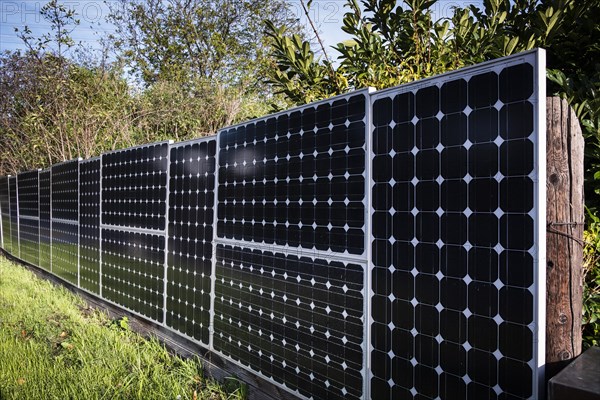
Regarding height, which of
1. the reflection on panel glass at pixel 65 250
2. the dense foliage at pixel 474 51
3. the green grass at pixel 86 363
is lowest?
the green grass at pixel 86 363

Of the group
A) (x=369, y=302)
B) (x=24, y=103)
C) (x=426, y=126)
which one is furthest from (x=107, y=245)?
(x=24, y=103)

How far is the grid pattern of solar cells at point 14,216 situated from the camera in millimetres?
12586

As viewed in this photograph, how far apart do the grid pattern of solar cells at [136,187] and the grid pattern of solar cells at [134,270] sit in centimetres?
20

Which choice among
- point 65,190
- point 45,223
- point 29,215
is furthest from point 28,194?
point 65,190

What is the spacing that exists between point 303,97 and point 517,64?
3162mm

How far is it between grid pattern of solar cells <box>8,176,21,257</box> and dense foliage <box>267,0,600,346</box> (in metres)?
10.6

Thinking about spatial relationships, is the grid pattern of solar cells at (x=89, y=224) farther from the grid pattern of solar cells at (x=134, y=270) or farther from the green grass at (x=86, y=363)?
the green grass at (x=86, y=363)

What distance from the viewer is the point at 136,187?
6109mm

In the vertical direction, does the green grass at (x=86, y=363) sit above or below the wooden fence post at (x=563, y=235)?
below

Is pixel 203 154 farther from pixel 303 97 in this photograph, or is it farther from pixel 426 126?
pixel 426 126

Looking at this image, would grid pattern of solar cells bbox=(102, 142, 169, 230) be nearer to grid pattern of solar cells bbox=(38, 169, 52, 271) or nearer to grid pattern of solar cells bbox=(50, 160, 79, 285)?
grid pattern of solar cells bbox=(50, 160, 79, 285)

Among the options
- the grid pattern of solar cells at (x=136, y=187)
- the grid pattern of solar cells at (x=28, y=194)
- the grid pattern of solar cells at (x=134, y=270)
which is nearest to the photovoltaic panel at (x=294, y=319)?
the grid pattern of solar cells at (x=134, y=270)

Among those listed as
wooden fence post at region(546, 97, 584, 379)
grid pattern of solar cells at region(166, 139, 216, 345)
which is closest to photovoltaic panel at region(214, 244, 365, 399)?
grid pattern of solar cells at region(166, 139, 216, 345)

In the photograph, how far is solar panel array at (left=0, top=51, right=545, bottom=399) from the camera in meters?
2.12
